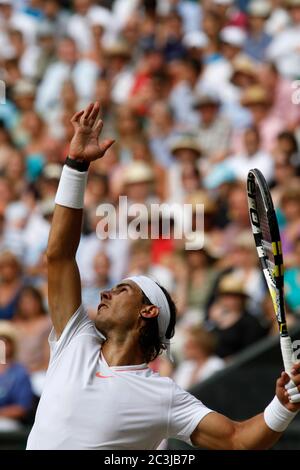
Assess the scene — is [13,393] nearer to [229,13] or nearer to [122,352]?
[122,352]

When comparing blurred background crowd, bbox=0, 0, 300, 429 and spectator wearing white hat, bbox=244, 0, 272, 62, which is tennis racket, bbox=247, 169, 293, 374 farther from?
spectator wearing white hat, bbox=244, 0, 272, 62

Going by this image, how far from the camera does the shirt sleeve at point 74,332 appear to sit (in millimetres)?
5023

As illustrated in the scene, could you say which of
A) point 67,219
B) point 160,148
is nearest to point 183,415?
point 67,219

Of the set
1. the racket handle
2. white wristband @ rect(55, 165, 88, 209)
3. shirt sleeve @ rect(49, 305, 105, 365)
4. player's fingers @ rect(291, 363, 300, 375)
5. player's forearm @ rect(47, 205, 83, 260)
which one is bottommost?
player's fingers @ rect(291, 363, 300, 375)

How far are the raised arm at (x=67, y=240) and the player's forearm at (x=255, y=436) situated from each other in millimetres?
857

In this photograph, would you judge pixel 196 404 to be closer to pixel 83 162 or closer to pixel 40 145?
pixel 83 162

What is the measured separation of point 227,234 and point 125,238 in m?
0.85

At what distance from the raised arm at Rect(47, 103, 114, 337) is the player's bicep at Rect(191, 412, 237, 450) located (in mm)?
707

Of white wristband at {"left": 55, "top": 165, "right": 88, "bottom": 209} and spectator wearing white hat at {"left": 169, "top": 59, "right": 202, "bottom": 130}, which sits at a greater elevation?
spectator wearing white hat at {"left": 169, "top": 59, "right": 202, "bottom": 130}

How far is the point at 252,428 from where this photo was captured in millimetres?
4734

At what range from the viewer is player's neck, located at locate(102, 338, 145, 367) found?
5.00 metres

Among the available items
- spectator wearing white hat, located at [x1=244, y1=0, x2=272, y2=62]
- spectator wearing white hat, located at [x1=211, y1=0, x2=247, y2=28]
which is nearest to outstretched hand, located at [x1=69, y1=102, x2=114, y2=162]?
spectator wearing white hat, located at [x1=244, y1=0, x2=272, y2=62]

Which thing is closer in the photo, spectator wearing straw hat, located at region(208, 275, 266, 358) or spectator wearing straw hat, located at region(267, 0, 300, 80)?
spectator wearing straw hat, located at region(208, 275, 266, 358)
